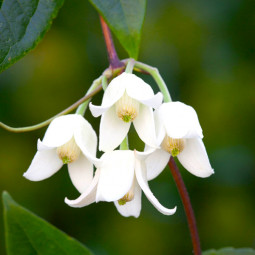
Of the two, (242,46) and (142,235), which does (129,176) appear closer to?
(142,235)

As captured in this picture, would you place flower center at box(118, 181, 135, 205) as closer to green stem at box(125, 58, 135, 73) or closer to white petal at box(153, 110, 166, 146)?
white petal at box(153, 110, 166, 146)

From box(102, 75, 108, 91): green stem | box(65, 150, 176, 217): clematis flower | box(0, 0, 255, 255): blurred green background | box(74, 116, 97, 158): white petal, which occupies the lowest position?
box(0, 0, 255, 255): blurred green background

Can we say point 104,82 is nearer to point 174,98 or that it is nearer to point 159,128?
point 159,128

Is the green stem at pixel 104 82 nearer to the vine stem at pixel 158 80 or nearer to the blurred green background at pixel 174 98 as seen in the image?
the vine stem at pixel 158 80

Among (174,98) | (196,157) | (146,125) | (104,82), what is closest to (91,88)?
(104,82)

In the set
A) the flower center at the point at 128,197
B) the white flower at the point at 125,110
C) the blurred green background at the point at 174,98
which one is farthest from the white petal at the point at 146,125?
the blurred green background at the point at 174,98

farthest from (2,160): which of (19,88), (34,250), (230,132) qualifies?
(34,250)

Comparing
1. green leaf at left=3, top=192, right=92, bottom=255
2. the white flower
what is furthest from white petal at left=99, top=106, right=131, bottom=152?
green leaf at left=3, top=192, right=92, bottom=255
